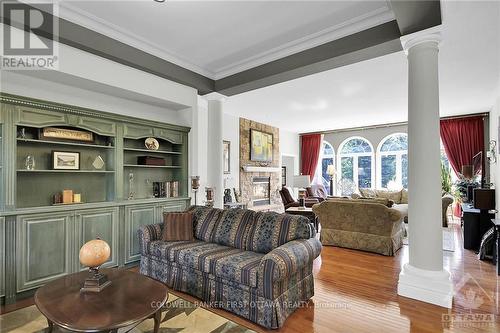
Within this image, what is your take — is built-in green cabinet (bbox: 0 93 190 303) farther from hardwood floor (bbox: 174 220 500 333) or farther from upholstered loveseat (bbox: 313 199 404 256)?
upholstered loveseat (bbox: 313 199 404 256)

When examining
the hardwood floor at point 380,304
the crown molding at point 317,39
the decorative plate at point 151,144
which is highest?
the crown molding at point 317,39

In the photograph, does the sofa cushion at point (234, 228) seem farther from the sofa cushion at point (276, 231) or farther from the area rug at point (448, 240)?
A: the area rug at point (448, 240)

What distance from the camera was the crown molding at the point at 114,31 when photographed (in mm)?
Result: 2779

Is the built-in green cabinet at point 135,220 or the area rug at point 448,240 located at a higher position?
the built-in green cabinet at point 135,220

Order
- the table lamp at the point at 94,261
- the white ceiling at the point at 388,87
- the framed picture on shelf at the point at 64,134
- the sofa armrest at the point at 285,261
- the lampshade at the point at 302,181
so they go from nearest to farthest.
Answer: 1. the table lamp at the point at 94,261
2. the sofa armrest at the point at 285,261
3. the white ceiling at the point at 388,87
4. the framed picture on shelf at the point at 64,134
5. the lampshade at the point at 302,181

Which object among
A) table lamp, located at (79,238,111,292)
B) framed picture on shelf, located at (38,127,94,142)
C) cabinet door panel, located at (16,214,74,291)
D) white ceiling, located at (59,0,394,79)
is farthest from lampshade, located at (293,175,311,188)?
table lamp, located at (79,238,111,292)

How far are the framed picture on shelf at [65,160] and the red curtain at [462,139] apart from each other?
864 cm

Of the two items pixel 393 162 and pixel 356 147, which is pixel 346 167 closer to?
pixel 356 147

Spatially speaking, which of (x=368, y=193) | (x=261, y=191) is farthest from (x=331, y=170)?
(x=261, y=191)

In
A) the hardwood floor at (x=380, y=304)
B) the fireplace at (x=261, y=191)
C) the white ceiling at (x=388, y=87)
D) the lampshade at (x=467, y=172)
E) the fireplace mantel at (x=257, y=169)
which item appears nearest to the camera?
the hardwood floor at (x=380, y=304)

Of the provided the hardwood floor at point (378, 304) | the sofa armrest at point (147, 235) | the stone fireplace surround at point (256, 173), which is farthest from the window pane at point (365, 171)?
the sofa armrest at point (147, 235)

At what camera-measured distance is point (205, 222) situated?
338 centimetres

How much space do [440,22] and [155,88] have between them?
3.55 meters

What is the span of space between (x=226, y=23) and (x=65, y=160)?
8.60ft
